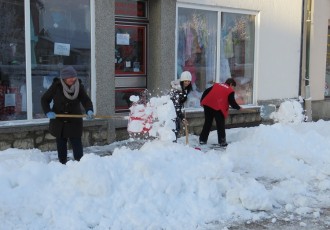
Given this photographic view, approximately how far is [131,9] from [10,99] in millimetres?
3107

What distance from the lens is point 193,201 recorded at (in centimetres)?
538

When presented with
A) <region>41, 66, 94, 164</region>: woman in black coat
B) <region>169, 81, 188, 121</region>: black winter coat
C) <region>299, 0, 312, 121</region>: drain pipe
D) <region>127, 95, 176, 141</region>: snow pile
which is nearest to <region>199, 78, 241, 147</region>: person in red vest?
<region>169, 81, 188, 121</region>: black winter coat

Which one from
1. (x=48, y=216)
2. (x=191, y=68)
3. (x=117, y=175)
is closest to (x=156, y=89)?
(x=191, y=68)

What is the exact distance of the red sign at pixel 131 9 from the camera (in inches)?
370

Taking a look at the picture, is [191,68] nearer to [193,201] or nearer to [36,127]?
[36,127]

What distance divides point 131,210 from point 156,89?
16.6 ft

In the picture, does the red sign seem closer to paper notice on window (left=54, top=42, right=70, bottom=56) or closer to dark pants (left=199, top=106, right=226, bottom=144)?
paper notice on window (left=54, top=42, right=70, bottom=56)

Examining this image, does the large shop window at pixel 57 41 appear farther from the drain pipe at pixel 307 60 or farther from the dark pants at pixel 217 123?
the drain pipe at pixel 307 60

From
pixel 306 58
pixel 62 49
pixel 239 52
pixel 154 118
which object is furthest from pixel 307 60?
pixel 62 49

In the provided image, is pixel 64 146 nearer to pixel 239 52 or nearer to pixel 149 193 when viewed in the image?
pixel 149 193

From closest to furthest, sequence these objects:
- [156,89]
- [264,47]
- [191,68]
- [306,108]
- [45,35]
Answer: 1. [45,35]
2. [156,89]
3. [191,68]
4. [264,47]
5. [306,108]

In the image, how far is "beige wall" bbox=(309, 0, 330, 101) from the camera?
41.7 ft

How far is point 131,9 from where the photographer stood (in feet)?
31.6

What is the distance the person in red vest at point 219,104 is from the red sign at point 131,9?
2.16m
